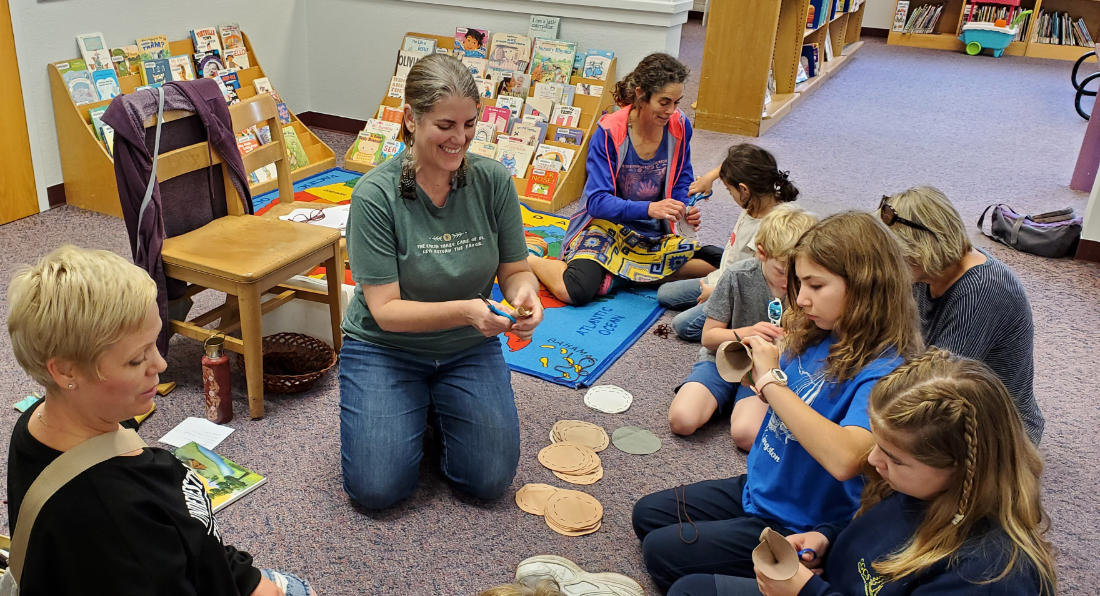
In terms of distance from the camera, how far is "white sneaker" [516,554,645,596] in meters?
2.06

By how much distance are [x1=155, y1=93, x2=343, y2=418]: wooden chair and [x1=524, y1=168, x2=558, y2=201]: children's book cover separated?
165 cm

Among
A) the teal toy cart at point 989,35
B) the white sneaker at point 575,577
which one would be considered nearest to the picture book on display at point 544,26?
the white sneaker at point 575,577

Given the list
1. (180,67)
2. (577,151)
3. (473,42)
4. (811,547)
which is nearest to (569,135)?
(577,151)

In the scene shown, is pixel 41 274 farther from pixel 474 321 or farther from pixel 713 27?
pixel 713 27

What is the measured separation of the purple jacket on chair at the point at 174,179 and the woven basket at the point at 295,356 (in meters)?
0.33

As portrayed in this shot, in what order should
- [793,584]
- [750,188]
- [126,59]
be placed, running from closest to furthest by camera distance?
[793,584]
[750,188]
[126,59]

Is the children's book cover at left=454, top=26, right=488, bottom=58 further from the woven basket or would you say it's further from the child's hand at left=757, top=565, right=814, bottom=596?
the child's hand at left=757, top=565, right=814, bottom=596

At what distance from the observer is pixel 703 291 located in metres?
3.50

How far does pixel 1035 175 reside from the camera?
542 cm

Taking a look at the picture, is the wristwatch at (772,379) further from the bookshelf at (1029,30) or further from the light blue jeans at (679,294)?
the bookshelf at (1029,30)

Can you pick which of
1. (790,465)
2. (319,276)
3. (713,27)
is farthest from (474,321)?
(713,27)

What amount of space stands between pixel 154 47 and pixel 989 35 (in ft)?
26.1

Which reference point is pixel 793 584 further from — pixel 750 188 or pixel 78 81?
pixel 78 81

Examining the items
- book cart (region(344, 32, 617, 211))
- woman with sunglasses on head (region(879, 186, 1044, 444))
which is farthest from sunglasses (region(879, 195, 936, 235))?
book cart (region(344, 32, 617, 211))
